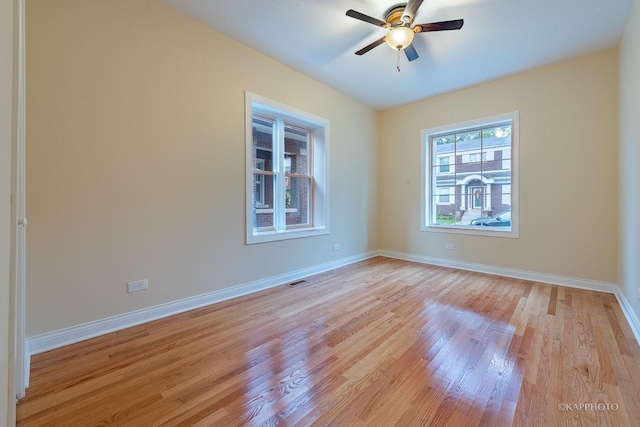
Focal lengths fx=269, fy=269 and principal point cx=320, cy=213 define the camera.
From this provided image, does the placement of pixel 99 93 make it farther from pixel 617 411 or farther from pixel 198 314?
pixel 617 411

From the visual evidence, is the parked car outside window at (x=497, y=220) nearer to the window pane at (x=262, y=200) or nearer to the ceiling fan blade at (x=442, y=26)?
the ceiling fan blade at (x=442, y=26)

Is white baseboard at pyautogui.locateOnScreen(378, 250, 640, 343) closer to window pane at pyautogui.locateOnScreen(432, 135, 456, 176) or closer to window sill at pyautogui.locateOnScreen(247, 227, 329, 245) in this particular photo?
window pane at pyautogui.locateOnScreen(432, 135, 456, 176)

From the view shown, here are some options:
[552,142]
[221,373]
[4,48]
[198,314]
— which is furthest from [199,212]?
[552,142]

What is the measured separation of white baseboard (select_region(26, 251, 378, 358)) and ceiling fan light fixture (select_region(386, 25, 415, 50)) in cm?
291

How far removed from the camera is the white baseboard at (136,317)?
1.97 metres

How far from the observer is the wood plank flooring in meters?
1.37

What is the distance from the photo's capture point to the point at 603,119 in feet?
10.5

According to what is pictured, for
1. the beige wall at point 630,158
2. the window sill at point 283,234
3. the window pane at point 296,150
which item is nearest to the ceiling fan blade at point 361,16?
the window pane at point 296,150

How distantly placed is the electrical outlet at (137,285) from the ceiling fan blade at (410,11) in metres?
3.24

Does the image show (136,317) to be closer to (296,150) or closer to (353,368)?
(353,368)

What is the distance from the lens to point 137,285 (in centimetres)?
238

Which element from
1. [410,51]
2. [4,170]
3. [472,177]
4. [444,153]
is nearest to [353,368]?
[4,170]

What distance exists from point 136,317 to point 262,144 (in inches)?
94.2

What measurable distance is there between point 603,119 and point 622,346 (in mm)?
2672
